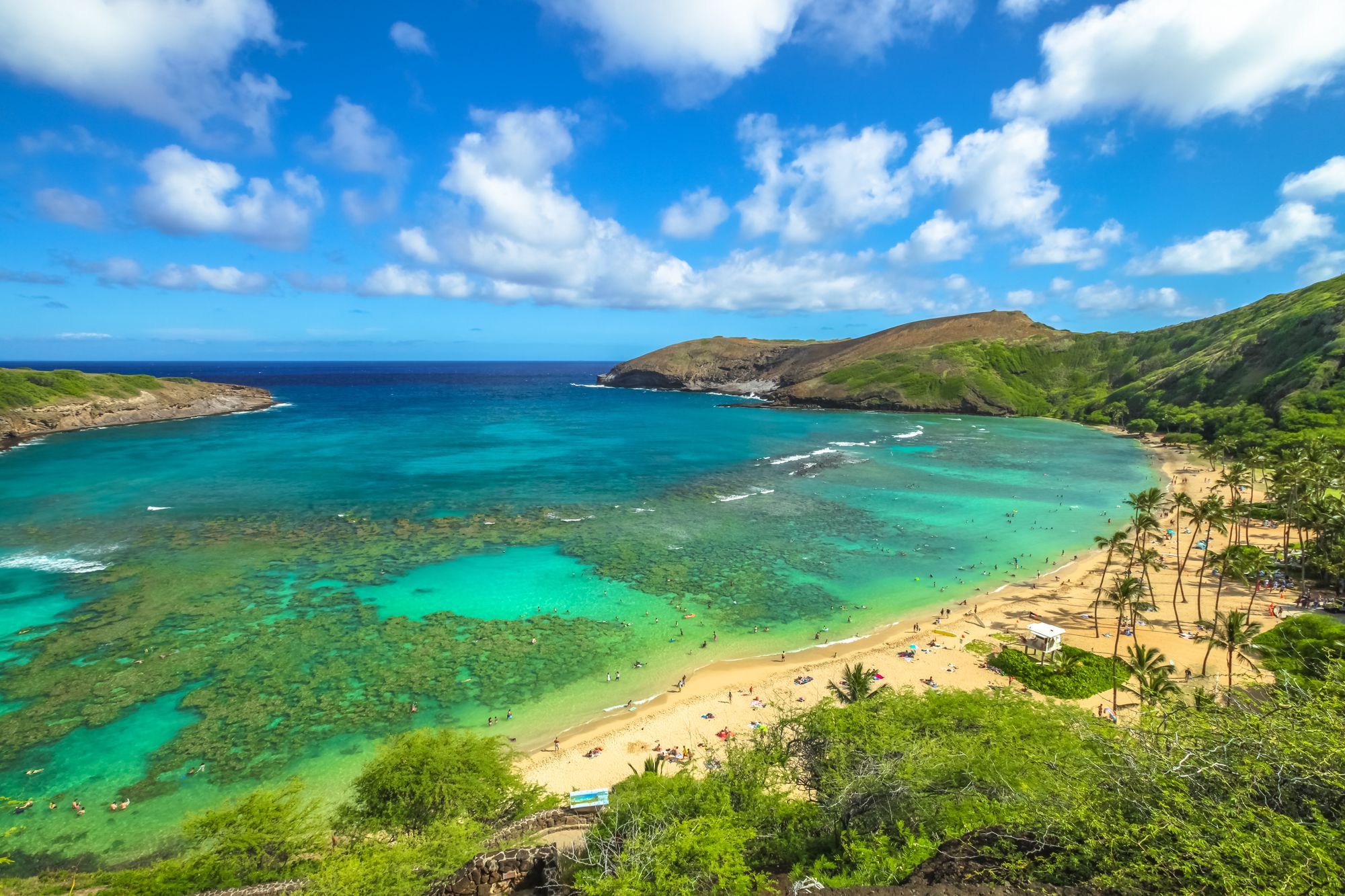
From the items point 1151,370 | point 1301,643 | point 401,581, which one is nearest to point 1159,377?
point 1151,370

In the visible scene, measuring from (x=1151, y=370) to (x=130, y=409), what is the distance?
257 meters

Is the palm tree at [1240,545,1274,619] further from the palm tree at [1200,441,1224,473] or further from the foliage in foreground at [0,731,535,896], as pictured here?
the foliage in foreground at [0,731,535,896]

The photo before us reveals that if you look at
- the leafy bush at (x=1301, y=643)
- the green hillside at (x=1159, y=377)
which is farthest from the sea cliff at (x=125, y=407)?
the green hillside at (x=1159, y=377)

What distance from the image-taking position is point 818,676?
3406 centimetres

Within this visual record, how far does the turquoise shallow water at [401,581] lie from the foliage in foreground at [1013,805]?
1481cm

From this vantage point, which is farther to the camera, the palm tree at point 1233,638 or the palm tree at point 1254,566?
the palm tree at point 1254,566

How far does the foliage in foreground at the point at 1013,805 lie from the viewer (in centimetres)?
1058

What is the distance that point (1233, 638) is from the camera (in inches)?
1091

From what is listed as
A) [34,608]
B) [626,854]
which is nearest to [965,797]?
[626,854]

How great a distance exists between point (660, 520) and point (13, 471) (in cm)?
9216

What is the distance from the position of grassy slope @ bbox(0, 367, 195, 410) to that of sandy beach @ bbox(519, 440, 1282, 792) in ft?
480

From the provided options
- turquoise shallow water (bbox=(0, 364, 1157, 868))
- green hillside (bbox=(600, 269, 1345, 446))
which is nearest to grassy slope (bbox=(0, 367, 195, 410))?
turquoise shallow water (bbox=(0, 364, 1157, 868))

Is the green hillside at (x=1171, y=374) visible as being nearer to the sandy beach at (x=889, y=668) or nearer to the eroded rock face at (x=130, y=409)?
the sandy beach at (x=889, y=668)

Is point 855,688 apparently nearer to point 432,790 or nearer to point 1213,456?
point 432,790
